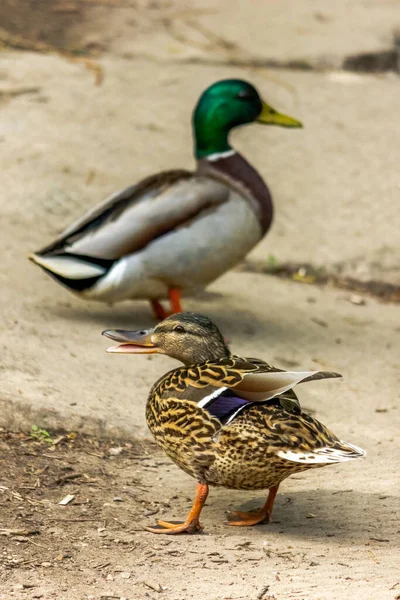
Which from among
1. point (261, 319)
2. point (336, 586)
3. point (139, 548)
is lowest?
point (261, 319)

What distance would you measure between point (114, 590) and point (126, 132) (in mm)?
5771

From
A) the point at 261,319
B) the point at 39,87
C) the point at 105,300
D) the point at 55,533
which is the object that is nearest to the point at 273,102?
the point at 39,87

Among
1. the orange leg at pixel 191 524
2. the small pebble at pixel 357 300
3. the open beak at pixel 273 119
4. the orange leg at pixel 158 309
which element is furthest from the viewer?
the small pebble at pixel 357 300

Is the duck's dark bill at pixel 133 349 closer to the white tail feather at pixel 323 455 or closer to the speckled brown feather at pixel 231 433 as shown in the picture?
the speckled brown feather at pixel 231 433

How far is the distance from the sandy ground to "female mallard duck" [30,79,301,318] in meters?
0.29

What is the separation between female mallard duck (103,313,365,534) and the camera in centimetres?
339

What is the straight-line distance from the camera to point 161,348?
12.7ft

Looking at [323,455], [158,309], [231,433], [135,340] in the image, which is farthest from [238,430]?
[158,309]

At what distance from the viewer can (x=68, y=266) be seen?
578 centimetres

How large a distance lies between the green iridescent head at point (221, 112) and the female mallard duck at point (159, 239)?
33cm

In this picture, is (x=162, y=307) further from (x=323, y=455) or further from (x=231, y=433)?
(x=323, y=455)

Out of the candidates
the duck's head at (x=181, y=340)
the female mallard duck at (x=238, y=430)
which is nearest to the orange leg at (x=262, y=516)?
the female mallard duck at (x=238, y=430)

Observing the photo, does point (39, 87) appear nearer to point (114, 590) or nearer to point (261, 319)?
point (261, 319)

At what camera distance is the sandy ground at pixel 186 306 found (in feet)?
10.9
